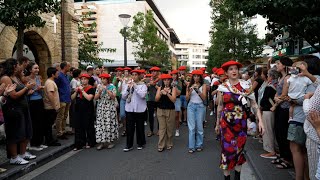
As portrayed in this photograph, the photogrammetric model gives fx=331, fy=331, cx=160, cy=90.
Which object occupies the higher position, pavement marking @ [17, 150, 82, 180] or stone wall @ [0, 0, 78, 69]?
stone wall @ [0, 0, 78, 69]

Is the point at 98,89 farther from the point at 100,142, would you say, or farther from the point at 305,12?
the point at 305,12

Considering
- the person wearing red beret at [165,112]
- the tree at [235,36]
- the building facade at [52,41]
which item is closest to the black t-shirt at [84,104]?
the person wearing red beret at [165,112]

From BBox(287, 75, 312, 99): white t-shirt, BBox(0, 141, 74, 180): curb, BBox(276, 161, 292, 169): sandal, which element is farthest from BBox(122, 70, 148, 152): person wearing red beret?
BBox(287, 75, 312, 99): white t-shirt

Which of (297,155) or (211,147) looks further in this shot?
(211,147)

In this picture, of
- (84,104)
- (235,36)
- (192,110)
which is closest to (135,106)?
(84,104)

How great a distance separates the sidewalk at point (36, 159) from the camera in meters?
5.87

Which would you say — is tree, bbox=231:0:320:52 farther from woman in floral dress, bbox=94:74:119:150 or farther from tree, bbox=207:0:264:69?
tree, bbox=207:0:264:69

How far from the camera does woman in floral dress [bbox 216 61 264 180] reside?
5000mm

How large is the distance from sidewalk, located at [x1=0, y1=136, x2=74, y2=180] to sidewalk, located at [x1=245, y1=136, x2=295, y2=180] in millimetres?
4230

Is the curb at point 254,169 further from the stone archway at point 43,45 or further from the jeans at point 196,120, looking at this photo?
the stone archway at point 43,45

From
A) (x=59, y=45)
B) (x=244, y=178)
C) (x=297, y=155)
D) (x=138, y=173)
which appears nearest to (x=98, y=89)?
(x=138, y=173)

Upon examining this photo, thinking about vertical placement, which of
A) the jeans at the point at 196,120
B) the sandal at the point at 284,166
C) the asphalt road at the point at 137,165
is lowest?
the asphalt road at the point at 137,165

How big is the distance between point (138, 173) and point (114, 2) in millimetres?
45706

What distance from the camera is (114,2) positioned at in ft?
161
